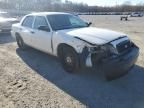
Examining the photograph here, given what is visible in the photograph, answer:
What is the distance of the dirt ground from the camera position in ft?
13.8

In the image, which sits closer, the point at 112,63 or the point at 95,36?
the point at 112,63

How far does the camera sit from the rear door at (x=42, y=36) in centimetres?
638

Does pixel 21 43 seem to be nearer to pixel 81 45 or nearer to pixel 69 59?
pixel 69 59

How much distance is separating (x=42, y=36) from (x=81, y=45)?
1870 mm

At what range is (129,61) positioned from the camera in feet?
16.7

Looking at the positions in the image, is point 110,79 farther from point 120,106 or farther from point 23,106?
point 23,106

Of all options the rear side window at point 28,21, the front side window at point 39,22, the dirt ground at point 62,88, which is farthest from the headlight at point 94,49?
the rear side window at point 28,21

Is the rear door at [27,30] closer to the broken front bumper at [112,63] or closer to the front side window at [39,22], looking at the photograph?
the front side window at [39,22]

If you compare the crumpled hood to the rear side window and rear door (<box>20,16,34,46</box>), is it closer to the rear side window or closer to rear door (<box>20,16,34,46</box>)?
rear door (<box>20,16,34,46</box>)

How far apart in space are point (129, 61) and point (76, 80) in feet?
4.53

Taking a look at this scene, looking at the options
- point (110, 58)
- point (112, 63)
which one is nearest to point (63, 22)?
point (110, 58)

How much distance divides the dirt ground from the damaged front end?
423mm

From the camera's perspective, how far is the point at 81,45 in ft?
17.0

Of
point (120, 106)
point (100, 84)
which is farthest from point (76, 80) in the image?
point (120, 106)
